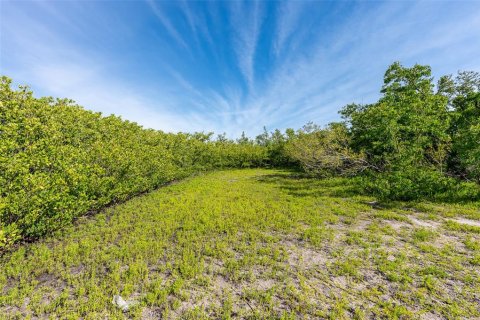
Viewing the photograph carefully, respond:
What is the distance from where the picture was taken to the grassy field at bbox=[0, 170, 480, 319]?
3986 millimetres

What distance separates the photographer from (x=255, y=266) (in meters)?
5.42

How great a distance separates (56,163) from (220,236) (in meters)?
5.86

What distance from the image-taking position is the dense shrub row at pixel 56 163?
552 centimetres

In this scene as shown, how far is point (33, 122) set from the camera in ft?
21.0

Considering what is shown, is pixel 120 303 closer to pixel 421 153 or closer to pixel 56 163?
pixel 56 163

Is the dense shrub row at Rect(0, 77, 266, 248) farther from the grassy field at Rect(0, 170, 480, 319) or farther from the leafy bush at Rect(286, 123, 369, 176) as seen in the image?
the leafy bush at Rect(286, 123, 369, 176)

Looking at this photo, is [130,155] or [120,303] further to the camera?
[130,155]

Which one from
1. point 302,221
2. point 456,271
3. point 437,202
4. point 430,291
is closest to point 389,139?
point 437,202

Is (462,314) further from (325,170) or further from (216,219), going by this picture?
(325,170)

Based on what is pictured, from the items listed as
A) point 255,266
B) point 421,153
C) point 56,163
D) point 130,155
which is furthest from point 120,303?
point 421,153

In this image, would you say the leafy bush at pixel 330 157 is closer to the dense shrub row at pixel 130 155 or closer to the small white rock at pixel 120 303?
the dense shrub row at pixel 130 155

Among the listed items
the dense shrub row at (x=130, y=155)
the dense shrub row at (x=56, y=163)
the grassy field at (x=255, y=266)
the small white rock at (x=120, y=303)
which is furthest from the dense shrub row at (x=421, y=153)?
the dense shrub row at (x=56, y=163)

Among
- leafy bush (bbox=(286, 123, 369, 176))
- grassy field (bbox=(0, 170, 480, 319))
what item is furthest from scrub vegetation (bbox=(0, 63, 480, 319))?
leafy bush (bbox=(286, 123, 369, 176))

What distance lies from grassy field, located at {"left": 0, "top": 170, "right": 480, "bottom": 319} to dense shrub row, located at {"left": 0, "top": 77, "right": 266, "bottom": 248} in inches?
36.3
